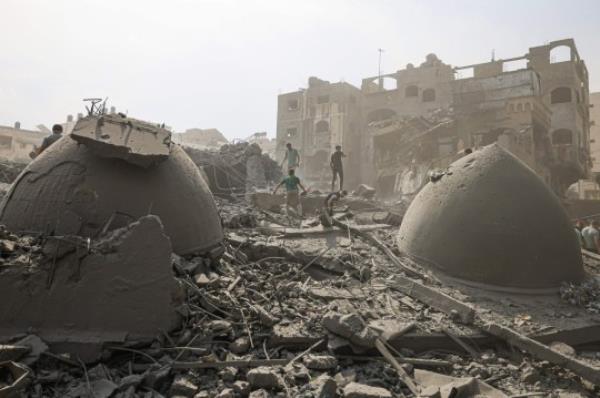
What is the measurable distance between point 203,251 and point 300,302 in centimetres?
153

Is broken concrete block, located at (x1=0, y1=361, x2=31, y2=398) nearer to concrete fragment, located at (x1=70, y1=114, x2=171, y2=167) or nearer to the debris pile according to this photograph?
concrete fragment, located at (x1=70, y1=114, x2=171, y2=167)

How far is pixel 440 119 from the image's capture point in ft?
84.8

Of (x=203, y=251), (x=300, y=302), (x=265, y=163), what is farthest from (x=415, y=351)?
(x=265, y=163)

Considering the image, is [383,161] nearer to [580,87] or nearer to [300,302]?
[580,87]

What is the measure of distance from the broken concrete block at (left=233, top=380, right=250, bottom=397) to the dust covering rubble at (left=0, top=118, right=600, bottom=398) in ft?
0.03

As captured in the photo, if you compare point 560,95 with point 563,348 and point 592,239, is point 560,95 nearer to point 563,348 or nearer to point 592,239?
point 592,239

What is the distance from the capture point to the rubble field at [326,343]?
337cm

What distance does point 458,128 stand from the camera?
23.9m

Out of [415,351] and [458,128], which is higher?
[458,128]

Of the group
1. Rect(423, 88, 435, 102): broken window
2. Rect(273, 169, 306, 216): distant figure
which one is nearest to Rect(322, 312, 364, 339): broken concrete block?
Rect(273, 169, 306, 216): distant figure

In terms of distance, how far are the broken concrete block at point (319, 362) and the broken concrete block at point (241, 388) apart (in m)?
0.70

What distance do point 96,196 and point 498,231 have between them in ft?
18.9

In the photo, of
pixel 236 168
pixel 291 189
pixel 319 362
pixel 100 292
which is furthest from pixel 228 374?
pixel 236 168

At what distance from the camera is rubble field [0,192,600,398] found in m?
3.37
